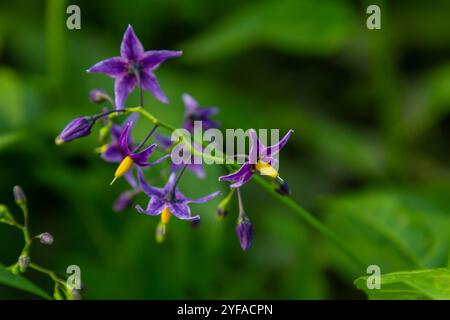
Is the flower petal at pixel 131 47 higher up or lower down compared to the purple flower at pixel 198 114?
higher up

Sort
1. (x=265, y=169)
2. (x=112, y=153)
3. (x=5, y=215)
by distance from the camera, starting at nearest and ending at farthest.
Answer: (x=265, y=169)
(x=5, y=215)
(x=112, y=153)

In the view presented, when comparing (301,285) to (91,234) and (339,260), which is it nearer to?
(339,260)

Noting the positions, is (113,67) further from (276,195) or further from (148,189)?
(276,195)

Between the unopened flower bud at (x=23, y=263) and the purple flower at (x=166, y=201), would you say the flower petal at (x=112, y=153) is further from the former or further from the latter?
the unopened flower bud at (x=23, y=263)

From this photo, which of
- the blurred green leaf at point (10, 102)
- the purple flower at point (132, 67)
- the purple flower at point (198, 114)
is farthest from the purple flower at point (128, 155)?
the blurred green leaf at point (10, 102)

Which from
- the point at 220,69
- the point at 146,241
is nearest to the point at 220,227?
the point at 146,241

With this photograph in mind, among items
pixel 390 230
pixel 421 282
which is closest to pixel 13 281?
pixel 421 282
